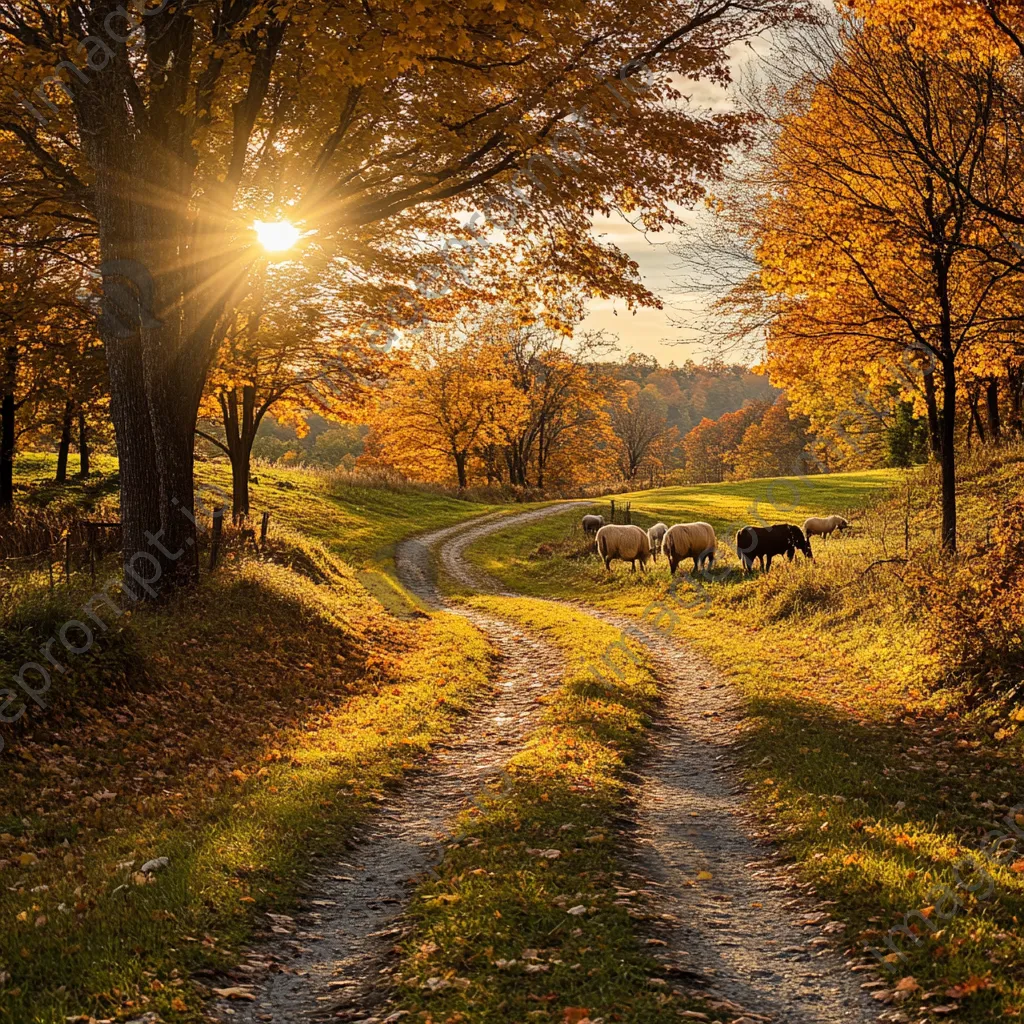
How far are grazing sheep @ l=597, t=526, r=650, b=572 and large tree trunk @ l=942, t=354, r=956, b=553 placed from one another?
12355 mm

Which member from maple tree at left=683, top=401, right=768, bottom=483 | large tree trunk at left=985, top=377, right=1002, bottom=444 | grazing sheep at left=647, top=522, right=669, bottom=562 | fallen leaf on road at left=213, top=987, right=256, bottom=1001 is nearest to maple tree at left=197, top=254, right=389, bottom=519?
grazing sheep at left=647, top=522, right=669, bottom=562

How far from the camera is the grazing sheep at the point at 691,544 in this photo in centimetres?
2627

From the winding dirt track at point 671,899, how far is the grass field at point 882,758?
0.36 metres

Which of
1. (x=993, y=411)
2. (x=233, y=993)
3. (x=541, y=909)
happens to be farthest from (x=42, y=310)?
(x=993, y=411)

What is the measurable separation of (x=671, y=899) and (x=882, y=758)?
4127 mm

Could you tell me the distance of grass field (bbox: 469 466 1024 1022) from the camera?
5633mm

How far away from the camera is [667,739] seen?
1159 cm

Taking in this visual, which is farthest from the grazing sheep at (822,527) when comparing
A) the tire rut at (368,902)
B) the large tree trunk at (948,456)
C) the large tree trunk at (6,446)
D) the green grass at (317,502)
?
the large tree trunk at (6,446)

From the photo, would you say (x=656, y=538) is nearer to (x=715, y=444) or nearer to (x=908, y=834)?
(x=908, y=834)

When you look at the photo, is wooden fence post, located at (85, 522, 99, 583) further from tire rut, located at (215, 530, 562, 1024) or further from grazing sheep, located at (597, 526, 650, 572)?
grazing sheep, located at (597, 526, 650, 572)

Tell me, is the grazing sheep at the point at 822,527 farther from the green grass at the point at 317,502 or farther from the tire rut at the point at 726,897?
the tire rut at the point at 726,897

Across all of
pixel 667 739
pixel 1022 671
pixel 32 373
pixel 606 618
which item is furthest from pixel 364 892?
pixel 32 373

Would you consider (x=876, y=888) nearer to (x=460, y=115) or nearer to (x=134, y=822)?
(x=134, y=822)

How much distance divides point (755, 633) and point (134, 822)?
13.5 meters
